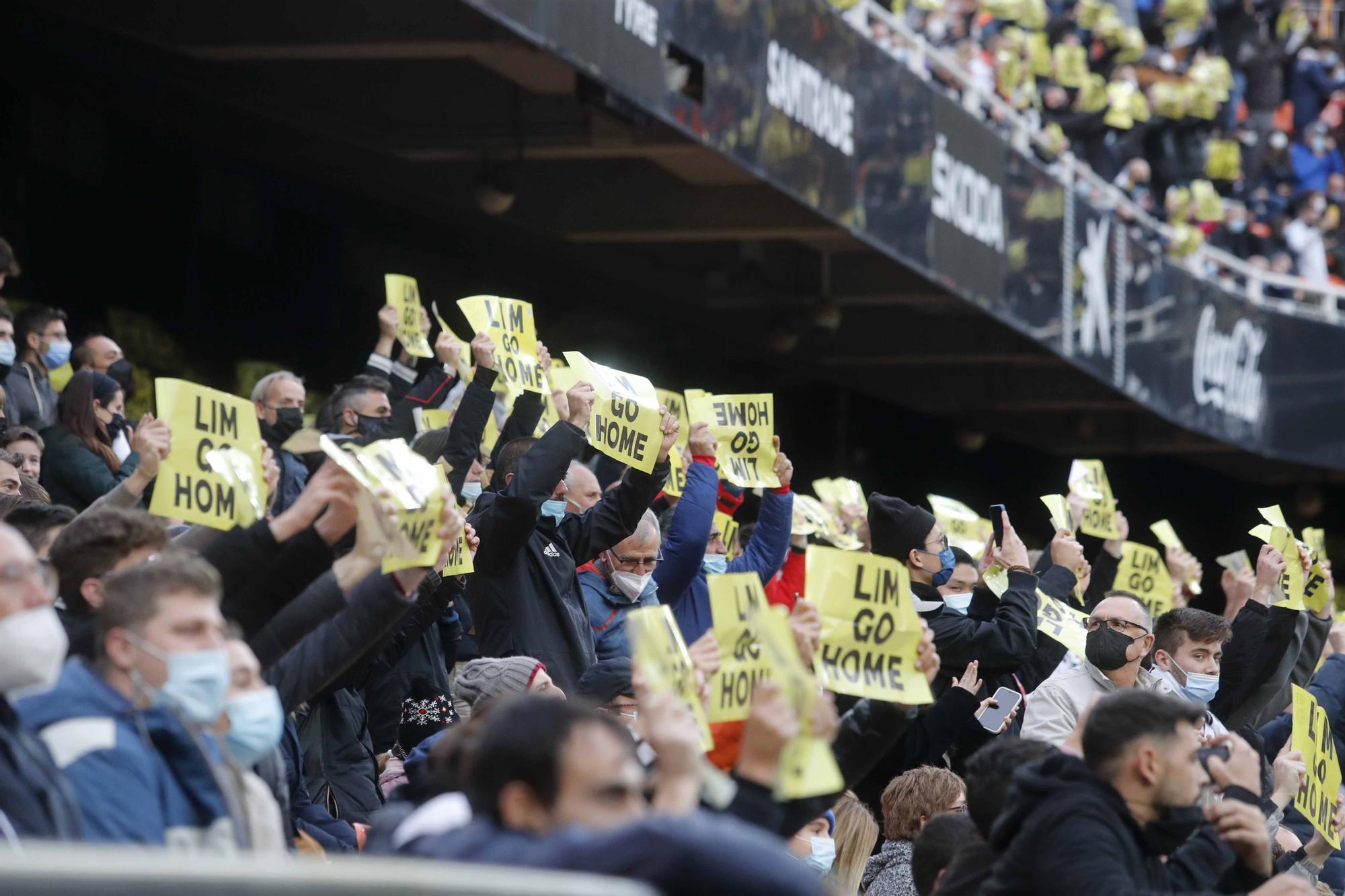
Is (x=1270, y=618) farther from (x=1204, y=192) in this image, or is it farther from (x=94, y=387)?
(x=1204, y=192)

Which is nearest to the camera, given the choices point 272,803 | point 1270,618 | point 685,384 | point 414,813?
point 414,813

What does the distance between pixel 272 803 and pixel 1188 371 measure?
13585 mm

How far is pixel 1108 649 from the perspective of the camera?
6480 mm

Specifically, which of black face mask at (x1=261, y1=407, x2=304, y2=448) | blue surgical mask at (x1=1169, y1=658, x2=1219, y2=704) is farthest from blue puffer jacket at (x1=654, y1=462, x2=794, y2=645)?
black face mask at (x1=261, y1=407, x2=304, y2=448)

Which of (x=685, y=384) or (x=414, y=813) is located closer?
(x=414, y=813)

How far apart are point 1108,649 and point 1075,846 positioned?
232 centimetres

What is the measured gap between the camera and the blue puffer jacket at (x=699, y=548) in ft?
22.2

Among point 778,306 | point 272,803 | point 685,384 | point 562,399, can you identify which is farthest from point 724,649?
point 685,384

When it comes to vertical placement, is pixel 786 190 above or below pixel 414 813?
above

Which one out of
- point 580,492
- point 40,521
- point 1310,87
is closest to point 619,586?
point 580,492

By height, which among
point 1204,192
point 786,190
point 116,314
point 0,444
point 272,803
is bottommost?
point 272,803

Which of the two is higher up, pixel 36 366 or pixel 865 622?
pixel 36 366

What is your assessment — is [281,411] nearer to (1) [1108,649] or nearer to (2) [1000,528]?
(2) [1000,528]

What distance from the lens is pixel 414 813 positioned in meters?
3.58
